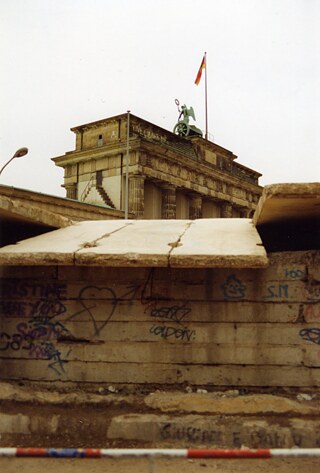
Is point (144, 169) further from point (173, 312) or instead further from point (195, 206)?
point (173, 312)

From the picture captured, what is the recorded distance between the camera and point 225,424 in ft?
17.6

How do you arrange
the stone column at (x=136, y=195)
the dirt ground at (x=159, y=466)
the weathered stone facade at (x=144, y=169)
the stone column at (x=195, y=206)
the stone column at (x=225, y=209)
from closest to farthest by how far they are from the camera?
1. the dirt ground at (x=159, y=466)
2. the stone column at (x=136, y=195)
3. the weathered stone facade at (x=144, y=169)
4. the stone column at (x=195, y=206)
5. the stone column at (x=225, y=209)

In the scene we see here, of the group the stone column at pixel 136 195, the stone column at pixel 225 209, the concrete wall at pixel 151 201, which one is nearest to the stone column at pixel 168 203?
the concrete wall at pixel 151 201

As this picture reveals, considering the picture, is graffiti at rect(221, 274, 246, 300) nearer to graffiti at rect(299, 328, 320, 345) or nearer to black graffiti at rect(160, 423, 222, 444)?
graffiti at rect(299, 328, 320, 345)

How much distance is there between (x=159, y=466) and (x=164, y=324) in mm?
1919

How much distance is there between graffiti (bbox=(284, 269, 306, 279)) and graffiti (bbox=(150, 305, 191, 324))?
4.88 ft

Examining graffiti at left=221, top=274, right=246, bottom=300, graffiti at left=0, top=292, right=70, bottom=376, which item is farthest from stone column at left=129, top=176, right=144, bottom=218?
graffiti at left=221, top=274, right=246, bottom=300

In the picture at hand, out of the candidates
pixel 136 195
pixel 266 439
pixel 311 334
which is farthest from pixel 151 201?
pixel 266 439

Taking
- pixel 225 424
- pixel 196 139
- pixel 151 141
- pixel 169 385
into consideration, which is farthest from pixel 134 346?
pixel 196 139

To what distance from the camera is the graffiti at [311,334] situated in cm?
589

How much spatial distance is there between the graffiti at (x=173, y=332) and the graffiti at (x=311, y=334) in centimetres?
152

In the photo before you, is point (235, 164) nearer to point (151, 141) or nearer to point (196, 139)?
point (196, 139)

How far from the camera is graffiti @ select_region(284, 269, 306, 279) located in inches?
235

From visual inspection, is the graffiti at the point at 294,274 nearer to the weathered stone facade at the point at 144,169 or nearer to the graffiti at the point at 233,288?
the graffiti at the point at 233,288
